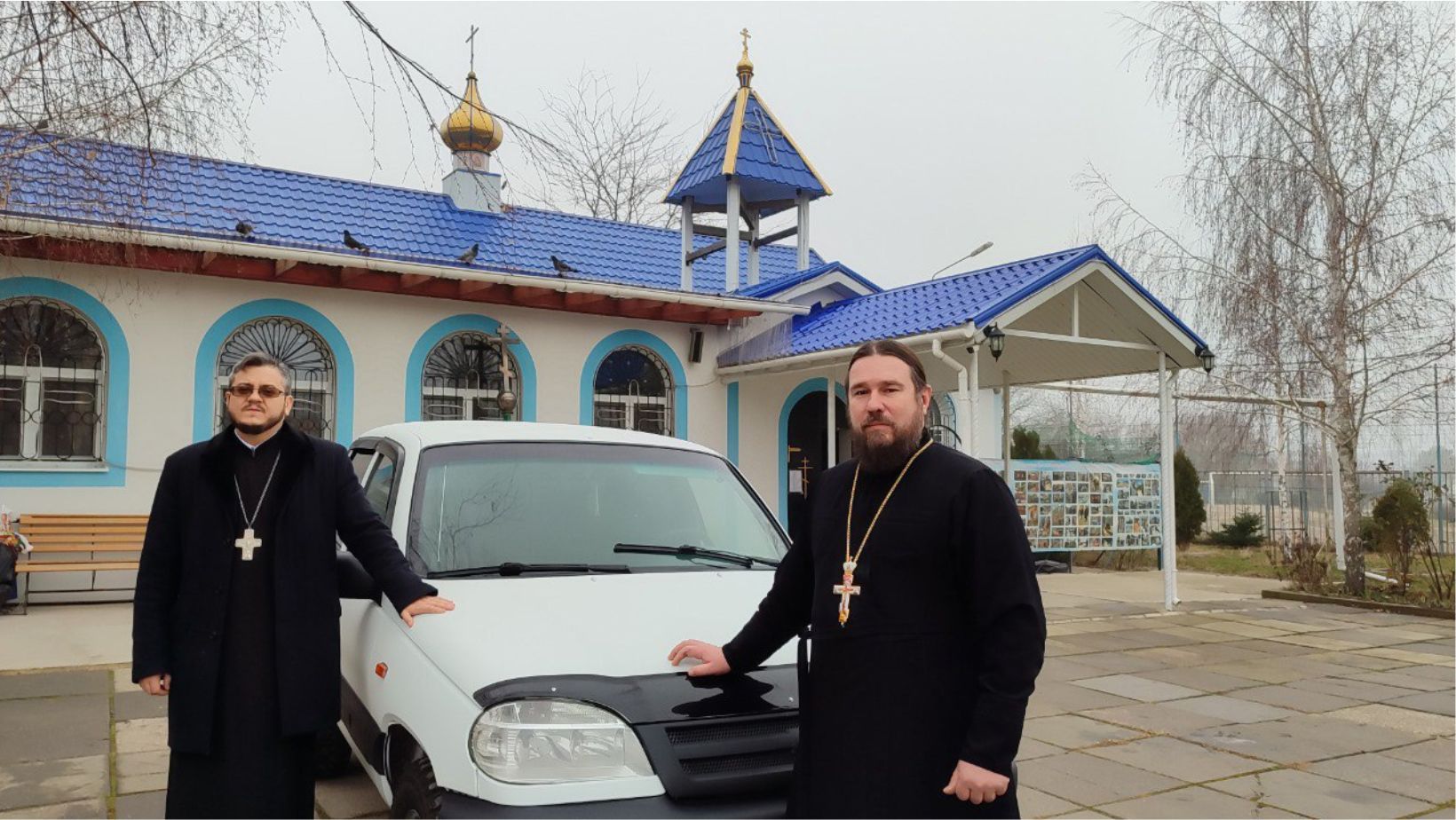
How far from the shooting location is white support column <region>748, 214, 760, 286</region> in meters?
15.1

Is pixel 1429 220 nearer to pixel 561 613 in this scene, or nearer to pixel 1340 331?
pixel 1340 331

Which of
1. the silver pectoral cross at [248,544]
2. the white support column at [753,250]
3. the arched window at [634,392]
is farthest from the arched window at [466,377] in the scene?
the silver pectoral cross at [248,544]

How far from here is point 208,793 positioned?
308cm

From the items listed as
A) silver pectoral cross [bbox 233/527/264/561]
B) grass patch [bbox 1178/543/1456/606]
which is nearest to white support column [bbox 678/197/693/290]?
grass patch [bbox 1178/543/1456/606]

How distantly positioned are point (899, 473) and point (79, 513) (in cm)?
993

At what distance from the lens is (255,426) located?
10.5ft

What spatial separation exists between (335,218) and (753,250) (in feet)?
19.5

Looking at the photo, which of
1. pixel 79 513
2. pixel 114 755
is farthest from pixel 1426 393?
pixel 79 513

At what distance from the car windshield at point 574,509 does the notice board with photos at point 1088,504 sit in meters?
11.2

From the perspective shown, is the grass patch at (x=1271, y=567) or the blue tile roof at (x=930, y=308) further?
the grass patch at (x=1271, y=567)

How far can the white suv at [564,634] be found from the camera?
2770 millimetres

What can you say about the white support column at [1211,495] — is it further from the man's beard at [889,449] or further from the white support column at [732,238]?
the man's beard at [889,449]

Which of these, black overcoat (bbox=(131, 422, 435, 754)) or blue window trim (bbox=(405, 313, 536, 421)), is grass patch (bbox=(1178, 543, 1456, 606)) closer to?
blue window trim (bbox=(405, 313, 536, 421))

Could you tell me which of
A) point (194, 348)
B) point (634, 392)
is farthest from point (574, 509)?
point (634, 392)
